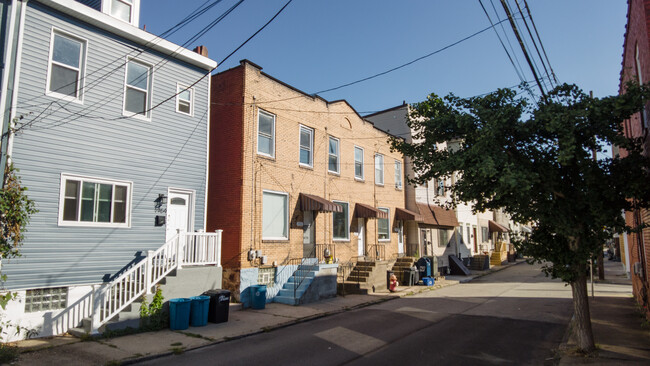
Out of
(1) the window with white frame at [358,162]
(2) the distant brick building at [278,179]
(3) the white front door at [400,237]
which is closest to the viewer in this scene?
(2) the distant brick building at [278,179]

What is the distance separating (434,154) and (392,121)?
57.4ft

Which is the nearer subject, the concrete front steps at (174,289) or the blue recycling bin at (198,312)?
the concrete front steps at (174,289)

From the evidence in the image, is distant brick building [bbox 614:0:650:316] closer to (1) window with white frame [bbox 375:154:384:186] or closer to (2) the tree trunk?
(2) the tree trunk

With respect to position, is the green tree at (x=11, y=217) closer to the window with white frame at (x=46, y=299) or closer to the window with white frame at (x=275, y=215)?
the window with white frame at (x=46, y=299)

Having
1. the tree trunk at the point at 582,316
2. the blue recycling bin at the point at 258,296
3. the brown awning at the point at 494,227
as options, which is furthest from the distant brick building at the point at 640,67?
the brown awning at the point at 494,227

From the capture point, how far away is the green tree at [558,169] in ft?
23.9

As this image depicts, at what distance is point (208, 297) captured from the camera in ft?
37.3

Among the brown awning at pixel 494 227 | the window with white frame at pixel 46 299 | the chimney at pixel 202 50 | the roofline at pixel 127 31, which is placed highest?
the chimney at pixel 202 50

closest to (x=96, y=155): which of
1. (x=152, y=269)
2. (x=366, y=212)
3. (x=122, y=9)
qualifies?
(x=152, y=269)

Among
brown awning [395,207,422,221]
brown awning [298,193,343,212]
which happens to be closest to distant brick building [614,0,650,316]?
brown awning [298,193,343,212]

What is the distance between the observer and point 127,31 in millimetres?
11750

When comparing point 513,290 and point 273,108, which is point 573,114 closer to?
point 273,108

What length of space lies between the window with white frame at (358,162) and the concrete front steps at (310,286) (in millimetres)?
6045

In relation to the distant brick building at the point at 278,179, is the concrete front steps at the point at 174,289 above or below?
below
